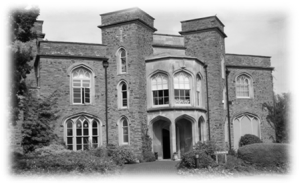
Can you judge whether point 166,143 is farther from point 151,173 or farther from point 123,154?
point 151,173

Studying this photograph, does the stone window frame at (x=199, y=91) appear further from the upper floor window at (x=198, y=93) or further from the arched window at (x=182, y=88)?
the arched window at (x=182, y=88)

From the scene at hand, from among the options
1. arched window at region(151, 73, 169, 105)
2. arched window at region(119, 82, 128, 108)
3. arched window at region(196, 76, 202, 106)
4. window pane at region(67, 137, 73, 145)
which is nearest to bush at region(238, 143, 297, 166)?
arched window at region(196, 76, 202, 106)

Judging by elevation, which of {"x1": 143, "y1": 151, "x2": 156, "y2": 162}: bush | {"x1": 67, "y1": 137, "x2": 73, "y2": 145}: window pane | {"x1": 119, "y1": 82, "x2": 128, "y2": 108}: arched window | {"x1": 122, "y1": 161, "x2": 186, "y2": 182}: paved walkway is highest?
{"x1": 119, "y1": 82, "x2": 128, "y2": 108}: arched window

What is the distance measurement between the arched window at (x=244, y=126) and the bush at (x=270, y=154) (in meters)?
10.0

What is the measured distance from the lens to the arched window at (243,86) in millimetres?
30141

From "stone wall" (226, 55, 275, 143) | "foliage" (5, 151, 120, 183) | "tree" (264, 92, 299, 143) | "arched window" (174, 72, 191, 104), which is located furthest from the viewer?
"tree" (264, 92, 299, 143)

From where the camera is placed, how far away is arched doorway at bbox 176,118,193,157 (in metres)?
25.3

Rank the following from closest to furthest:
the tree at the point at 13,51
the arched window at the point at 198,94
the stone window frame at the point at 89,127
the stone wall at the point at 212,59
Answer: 1. the tree at the point at 13,51
2. the stone window frame at the point at 89,127
3. the arched window at the point at 198,94
4. the stone wall at the point at 212,59

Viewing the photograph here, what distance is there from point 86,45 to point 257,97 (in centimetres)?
1474

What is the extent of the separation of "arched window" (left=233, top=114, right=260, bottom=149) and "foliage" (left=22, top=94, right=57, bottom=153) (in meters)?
14.3

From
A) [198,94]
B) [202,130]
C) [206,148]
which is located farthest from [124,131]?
[206,148]

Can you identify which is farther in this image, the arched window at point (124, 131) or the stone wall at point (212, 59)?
the stone wall at point (212, 59)

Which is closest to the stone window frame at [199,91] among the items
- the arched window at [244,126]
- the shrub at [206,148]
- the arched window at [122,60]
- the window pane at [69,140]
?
the arched window at [244,126]

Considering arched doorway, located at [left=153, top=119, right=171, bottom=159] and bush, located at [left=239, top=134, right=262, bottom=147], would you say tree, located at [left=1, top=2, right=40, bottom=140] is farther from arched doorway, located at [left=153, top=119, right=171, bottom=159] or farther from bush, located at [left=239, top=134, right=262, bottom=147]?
bush, located at [left=239, top=134, right=262, bottom=147]
